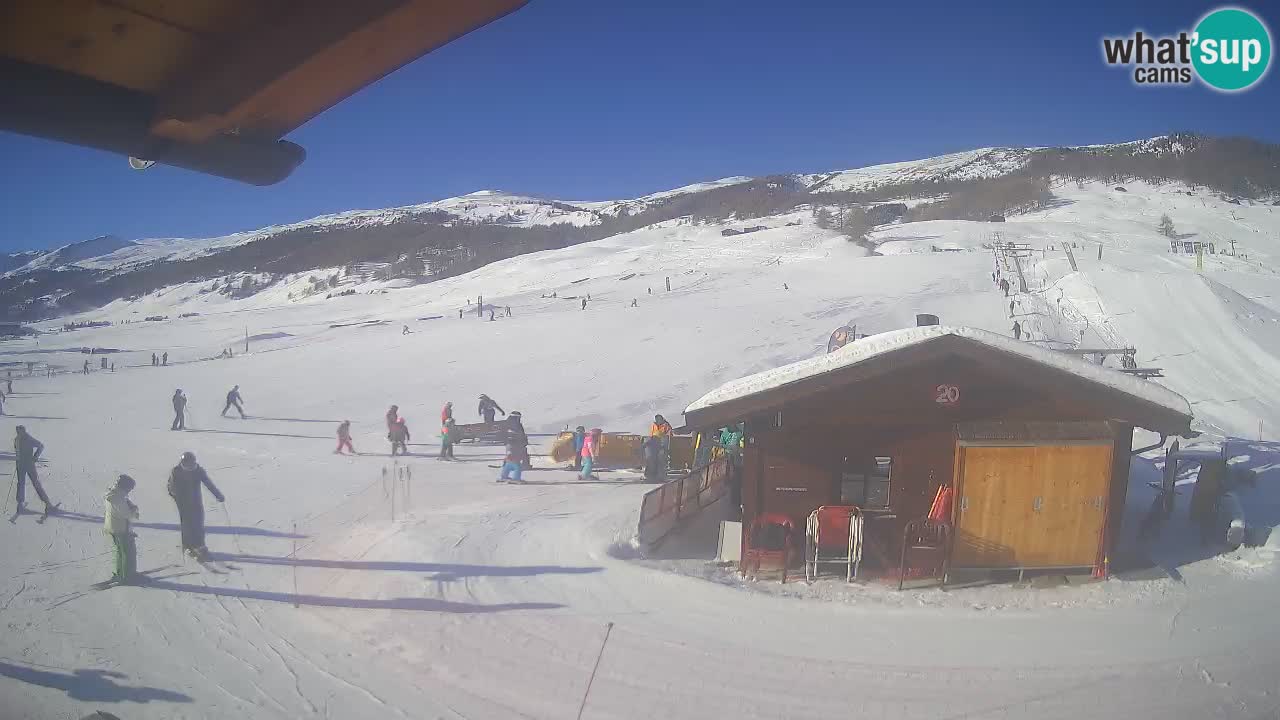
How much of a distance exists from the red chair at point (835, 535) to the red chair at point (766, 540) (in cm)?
28

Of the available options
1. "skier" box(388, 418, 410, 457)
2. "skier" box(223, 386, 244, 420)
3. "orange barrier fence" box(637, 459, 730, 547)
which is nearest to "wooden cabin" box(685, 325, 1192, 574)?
"orange barrier fence" box(637, 459, 730, 547)

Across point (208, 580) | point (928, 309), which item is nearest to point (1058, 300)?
point (928, 309)

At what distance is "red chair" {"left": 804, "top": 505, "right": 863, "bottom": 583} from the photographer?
8820 mm

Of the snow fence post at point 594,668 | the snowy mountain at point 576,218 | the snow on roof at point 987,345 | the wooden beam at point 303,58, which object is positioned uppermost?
the snowy mountain at point 576,218

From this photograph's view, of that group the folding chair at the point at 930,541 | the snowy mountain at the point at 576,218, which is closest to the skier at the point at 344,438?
the folding chair at the point at 930,541

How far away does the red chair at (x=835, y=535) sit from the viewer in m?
8.82

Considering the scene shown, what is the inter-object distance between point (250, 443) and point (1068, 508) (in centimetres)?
1712

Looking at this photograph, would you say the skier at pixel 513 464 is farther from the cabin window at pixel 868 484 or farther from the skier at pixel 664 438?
the cabin window at pixel 868 484

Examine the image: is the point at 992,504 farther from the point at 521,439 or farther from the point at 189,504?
the point at 189,504

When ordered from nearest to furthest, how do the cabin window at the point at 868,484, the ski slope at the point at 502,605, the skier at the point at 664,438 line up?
the ski slope at the point at 502,605 < the cabin window at the point at 868,484 < the skier at the point at 664,438

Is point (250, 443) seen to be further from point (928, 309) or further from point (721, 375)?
point (928, 309)

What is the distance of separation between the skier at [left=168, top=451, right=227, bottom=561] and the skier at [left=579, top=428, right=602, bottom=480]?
7.24 m

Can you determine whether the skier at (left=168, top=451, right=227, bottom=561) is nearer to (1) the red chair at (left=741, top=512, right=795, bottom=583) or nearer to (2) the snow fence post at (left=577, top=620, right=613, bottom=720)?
(2) the snow fence post at (left=577, top=620, right=613, bottom=720)

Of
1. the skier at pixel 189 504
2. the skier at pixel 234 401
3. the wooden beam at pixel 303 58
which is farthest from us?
the skier at pixel 234 401
